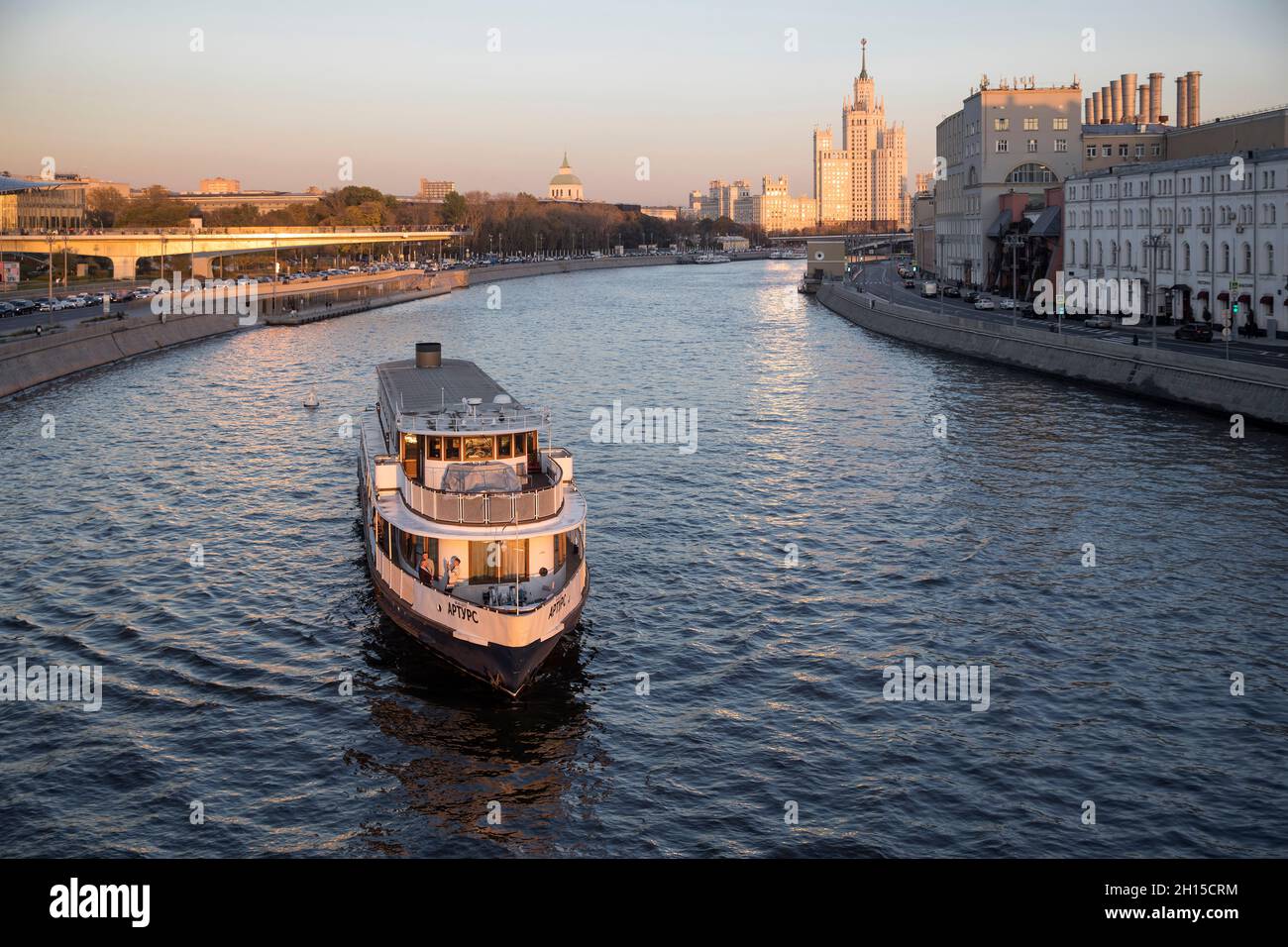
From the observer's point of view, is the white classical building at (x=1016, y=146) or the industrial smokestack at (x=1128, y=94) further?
the industrial smokestack at (x=1128, y=94)

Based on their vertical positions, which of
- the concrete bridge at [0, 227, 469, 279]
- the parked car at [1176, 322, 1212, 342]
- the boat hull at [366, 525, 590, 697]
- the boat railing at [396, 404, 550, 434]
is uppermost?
the concrete bridge at [0, 227, 469, 279]

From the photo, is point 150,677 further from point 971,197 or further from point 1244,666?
point 971,197

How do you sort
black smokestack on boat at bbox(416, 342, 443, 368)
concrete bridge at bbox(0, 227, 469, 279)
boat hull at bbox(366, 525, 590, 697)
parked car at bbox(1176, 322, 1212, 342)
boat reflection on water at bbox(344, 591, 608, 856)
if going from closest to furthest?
boat reflection on water at bbox(344, 591, 608, 856)
boat hull at bbox(366, 525, 590, 697)
black smokestack on boat at bbox(416, 342, 443, 368)
parked car at bbox(1176, 322, 1212, 342)
concrete bridge at bbox(0, 227, 469, 279)

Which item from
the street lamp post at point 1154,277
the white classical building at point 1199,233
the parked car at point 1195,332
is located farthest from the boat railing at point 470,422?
the parked car at point 1195,332

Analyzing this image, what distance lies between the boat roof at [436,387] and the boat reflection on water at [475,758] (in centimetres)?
798

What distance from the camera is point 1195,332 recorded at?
2534 inches

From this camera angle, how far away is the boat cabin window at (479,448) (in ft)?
96.3

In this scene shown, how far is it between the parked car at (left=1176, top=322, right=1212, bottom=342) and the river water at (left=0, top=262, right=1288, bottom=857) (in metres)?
11.7

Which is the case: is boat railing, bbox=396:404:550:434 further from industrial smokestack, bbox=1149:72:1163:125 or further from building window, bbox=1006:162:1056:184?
industrial smokestack, bbox=1149:72:1163:125

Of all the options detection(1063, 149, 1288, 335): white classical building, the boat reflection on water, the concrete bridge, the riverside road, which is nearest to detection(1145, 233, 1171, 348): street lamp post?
detection(1063, 149, 1288, 335): white classical building

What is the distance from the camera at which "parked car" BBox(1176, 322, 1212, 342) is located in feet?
209

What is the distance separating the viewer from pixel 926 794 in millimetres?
20859

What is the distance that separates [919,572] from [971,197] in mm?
97853

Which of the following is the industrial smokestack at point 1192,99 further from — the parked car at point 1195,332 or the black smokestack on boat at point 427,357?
the black smokestack on boat at point 427,357
